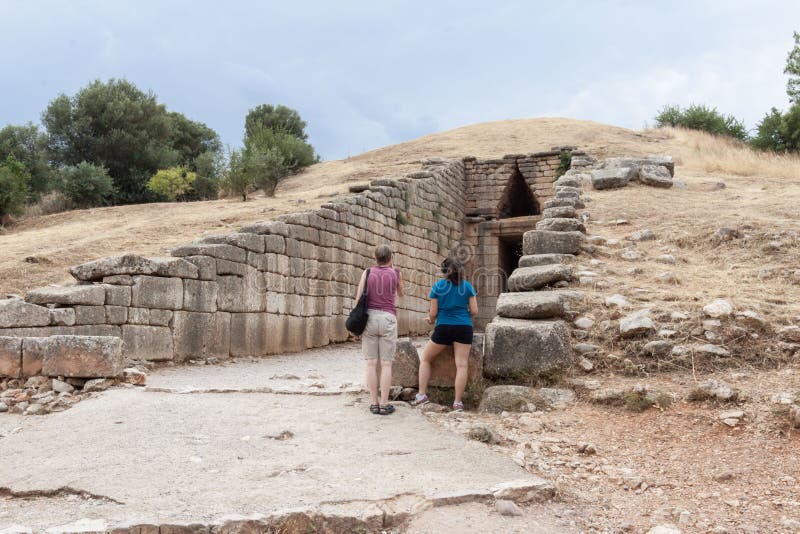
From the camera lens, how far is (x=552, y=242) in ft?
25.8

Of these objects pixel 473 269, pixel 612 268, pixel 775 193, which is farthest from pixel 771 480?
pixel 473 269

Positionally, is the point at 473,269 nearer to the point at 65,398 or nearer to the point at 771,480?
the point at 65,398

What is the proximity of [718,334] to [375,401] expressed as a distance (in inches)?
112

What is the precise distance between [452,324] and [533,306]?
854 millimetres

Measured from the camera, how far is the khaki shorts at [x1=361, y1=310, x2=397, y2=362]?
5.74 m

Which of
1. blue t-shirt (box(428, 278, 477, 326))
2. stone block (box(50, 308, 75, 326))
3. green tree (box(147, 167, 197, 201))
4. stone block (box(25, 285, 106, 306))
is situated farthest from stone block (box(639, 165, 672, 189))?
green tree (box(147, 167, 197, 201))

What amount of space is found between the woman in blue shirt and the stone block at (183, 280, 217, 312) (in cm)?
380

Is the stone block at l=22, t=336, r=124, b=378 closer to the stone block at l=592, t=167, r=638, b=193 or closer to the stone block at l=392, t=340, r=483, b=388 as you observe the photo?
the stone block at l=392, t=340, r=483, b=388

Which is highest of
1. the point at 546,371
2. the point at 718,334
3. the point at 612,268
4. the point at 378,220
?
the point at 378,220

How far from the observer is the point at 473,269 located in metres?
18.1

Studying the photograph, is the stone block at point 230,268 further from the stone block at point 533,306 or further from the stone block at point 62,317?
the stone block at point 533,306

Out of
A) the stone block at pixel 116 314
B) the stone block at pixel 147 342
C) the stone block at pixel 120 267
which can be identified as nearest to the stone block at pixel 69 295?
the stone block at pixel 116 314

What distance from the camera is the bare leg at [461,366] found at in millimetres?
5594

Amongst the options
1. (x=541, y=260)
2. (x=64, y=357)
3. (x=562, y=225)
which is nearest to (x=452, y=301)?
(x=541, y=260)
